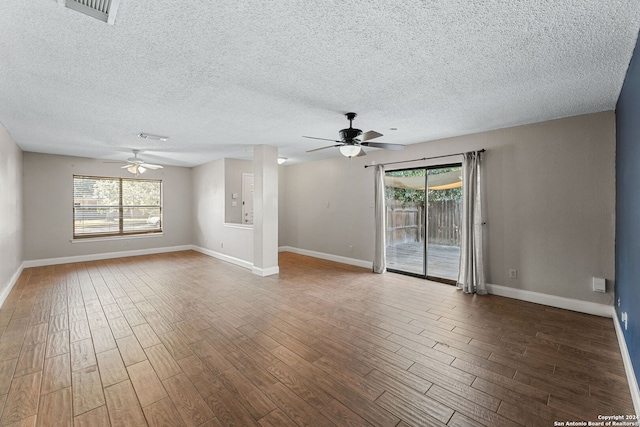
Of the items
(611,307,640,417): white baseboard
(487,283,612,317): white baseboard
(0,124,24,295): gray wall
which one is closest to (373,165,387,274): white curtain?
(487,283,612,317): white baseboard

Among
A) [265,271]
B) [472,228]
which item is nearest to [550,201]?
[472,228]

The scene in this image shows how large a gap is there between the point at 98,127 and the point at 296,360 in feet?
14.2

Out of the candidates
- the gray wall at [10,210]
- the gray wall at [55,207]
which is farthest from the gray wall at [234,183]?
the gray wall at [10,210]

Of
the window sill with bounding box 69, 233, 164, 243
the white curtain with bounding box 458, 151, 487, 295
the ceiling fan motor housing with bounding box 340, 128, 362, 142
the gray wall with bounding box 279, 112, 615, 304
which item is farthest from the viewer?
the window sill with bounding box 69, 233, 164, 243

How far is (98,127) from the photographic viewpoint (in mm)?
4141

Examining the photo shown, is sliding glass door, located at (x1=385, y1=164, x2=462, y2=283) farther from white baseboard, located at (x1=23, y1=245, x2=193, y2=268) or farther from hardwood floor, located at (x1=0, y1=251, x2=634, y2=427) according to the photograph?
white baseboard, located at (x1=23, y1=245, x2=193, y2=268)

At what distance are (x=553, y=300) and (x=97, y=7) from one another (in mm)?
5487

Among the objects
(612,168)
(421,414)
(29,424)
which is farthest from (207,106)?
(612,168)

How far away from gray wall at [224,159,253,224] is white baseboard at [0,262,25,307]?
12.2ft

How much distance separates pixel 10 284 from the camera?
4508 millimetres

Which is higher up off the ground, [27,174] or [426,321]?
[27,174]

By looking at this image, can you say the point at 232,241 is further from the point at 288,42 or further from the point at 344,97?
the point at 288,42

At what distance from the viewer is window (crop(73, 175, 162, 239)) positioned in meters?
6.80

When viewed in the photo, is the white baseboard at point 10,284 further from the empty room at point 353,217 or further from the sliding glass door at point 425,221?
the sliding glass door at point 425,221
